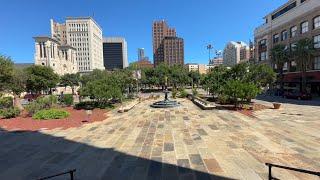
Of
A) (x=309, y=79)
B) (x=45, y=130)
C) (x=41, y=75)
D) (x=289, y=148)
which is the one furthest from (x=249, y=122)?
(x=41, y=75)

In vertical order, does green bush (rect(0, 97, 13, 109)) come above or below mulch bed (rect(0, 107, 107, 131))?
above

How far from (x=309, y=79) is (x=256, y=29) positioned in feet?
92.3

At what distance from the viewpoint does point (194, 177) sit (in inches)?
299

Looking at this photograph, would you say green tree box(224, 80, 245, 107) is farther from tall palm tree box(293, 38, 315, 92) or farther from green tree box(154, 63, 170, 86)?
green tree box(154, 63, 170, 86)

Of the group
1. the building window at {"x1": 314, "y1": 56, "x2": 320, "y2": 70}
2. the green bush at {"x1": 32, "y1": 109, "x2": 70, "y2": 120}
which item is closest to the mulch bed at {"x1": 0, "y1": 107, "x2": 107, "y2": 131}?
the green bush at {"x1": 32, "y1": 109, "x2": 70, "y2": 120}

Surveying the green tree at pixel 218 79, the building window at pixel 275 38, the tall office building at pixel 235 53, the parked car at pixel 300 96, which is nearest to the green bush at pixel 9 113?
the green tree at pixel 218 79

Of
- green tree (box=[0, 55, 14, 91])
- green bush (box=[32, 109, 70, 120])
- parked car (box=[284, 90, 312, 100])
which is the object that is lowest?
green bush (box=[32, 109, 70, 120])

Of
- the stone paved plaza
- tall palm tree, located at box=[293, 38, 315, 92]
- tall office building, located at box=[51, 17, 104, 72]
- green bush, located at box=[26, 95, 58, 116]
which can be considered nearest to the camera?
the stone paved plaza

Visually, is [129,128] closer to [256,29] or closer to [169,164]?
[169,164]

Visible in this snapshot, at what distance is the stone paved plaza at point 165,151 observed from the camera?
324 inches

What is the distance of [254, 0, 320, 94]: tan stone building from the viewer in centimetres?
4270

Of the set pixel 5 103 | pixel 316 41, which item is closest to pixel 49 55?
pixel 5 103

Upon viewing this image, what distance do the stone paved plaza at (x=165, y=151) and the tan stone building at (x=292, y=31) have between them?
109 ft

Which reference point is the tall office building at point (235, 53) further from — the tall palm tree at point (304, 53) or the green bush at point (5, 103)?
the green bush at point (5, 103)
